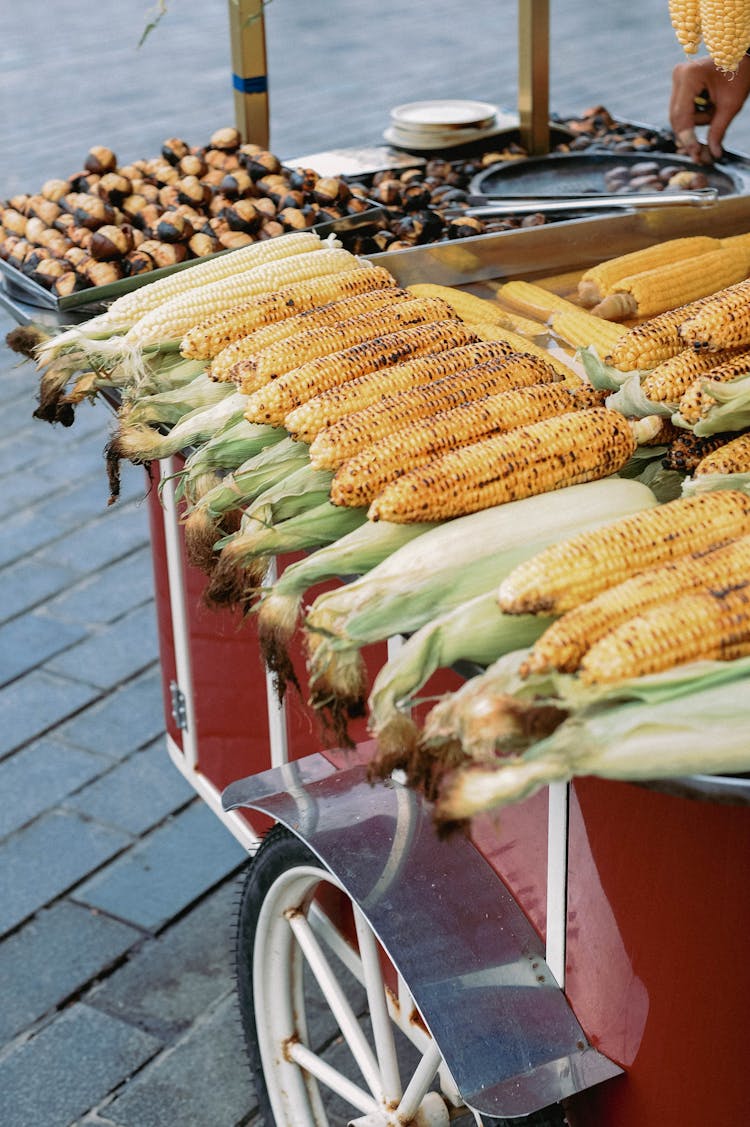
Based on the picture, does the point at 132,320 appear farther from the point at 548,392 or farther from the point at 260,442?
the point at 548,392

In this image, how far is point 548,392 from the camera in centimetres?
164

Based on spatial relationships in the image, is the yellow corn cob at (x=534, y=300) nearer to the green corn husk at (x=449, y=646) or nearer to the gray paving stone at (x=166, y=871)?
the green corn husk at (x=449, y=646)

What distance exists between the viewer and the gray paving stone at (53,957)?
2592mm

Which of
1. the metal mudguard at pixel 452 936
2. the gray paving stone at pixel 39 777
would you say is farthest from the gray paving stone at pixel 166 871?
the metal mudguard at pixel 452 936

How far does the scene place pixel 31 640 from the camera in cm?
371

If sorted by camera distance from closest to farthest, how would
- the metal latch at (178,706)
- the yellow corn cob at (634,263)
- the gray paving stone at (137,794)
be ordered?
the yellow corn cob at (634,263)
the metal latch at (178,706)
the gray paving stone at (137,794)

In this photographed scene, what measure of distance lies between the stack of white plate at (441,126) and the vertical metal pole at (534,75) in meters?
0.11

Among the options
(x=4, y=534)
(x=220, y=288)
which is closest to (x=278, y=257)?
(x=220, y=288)

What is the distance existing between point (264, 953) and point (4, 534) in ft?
8.04

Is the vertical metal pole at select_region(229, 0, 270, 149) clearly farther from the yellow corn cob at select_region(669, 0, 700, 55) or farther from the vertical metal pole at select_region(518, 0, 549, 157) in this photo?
the yellow corn cob at select_region(669, 0, 700, 55)

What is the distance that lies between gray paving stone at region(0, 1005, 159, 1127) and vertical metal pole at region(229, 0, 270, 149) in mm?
2277

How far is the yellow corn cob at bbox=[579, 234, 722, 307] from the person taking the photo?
2338 millimetres

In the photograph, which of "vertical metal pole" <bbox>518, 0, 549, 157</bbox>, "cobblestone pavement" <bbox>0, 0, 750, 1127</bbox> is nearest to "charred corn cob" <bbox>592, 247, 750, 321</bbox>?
"cobblestone pavement" <bbox>0, 0, 750, 1127</bbox>

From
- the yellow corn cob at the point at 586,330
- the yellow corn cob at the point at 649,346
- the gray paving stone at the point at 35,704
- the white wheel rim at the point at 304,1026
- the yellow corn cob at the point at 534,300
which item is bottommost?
the gray paving stone at the point at 35,704
